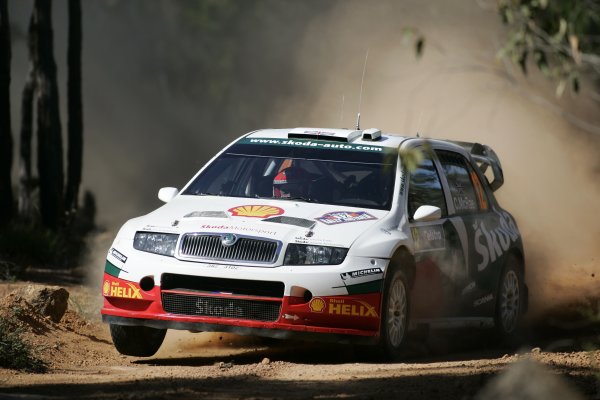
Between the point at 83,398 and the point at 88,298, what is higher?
the point at 83,398

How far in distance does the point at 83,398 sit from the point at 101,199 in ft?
90.7

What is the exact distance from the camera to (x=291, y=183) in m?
10.7

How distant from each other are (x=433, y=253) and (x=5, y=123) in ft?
34.7

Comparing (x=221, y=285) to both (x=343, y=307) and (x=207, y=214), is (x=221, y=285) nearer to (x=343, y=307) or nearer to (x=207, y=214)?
(x=207, y=214)

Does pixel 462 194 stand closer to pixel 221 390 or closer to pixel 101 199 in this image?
pixel 221 390

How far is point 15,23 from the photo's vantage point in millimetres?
34281

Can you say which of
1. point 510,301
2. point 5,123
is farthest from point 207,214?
point 5,123

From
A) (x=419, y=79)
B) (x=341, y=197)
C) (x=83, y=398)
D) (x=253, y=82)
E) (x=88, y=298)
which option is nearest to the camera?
(x=83, y=398)

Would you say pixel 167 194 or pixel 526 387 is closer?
pixel 526 387

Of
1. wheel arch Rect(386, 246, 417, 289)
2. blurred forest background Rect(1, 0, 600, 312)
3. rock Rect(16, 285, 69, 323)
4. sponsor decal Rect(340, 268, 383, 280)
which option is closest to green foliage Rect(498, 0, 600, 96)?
sponsor decal Rect(340, 268, 383, 280)

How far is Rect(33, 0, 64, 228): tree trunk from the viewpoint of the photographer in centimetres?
2145

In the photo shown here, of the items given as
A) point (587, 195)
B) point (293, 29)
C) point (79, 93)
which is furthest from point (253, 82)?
point (587, 195)

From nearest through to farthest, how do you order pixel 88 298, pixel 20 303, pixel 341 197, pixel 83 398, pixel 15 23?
1. pixel 83 398
2. pixel 341 197
3. pixel 20 303
4. pixel 88 298
5. pixel 15 23

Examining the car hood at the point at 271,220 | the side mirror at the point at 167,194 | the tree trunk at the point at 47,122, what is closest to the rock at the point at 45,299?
the side mirror at the point at 167,194
